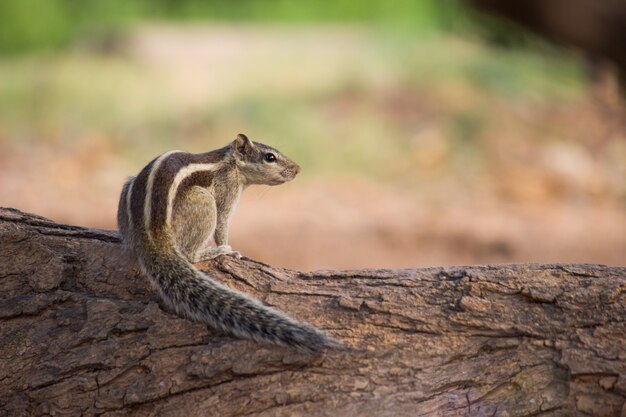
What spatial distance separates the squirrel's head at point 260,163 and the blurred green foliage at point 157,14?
1007 cm

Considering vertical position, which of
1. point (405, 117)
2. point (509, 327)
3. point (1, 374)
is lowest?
point (1, 374)

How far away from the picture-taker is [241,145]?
4.74 m

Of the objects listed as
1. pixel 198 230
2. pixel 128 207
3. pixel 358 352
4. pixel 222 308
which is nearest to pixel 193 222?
pixel 198 230

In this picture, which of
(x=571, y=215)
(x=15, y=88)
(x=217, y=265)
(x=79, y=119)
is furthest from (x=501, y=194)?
(x=217, y=265)

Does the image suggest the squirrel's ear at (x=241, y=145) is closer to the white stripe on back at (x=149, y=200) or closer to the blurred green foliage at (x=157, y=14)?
the white stripe on back at (x=149, y=200)

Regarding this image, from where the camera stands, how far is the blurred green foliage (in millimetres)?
14500

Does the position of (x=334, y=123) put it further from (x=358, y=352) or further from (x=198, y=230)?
(x=358, y=352)

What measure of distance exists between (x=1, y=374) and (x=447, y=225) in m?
7.73

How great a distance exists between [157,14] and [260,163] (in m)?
11.8

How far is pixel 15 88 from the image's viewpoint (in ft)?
43.9

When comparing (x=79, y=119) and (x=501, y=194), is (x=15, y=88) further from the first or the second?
(x=501, y=194)

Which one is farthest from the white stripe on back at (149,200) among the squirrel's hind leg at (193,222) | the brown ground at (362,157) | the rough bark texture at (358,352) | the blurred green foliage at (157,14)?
the blurred green foliage at (157,14)

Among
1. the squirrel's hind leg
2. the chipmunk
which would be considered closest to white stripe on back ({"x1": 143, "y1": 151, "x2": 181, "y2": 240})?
the chipmunk

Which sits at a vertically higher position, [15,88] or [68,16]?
[68,16]
